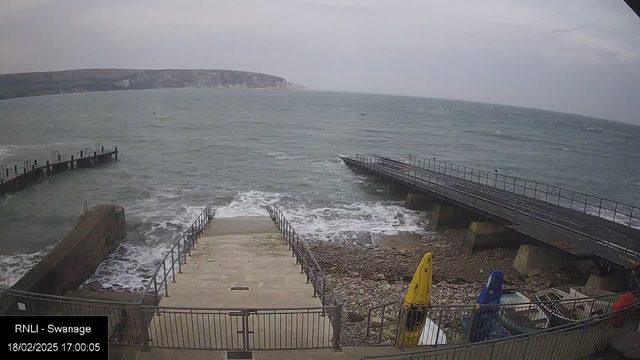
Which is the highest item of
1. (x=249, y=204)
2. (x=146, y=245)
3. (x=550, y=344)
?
(x=550, y=344)

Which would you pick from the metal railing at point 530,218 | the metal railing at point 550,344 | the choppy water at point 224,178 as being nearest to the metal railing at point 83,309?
the metal railing at point 550,344

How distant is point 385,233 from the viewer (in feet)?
78.6

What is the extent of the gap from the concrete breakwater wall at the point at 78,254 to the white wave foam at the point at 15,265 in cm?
299

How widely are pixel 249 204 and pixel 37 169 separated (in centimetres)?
2081


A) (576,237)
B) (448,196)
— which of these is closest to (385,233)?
(448,196)

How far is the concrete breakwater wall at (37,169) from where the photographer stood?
31656mm

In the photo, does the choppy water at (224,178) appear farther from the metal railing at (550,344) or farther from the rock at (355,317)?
the metal railing at (550,344)

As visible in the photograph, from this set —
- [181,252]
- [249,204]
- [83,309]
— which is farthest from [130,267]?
[249,204]

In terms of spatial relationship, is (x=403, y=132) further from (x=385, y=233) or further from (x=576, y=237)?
(x=576, y=237)

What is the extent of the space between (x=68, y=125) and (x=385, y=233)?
7692 cm

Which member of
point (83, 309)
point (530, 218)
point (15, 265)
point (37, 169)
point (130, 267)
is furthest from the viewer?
point (37, 169)

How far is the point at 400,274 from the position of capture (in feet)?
56.9

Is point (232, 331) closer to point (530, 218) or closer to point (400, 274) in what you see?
point (400, 274)

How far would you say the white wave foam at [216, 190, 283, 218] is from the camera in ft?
92.3
